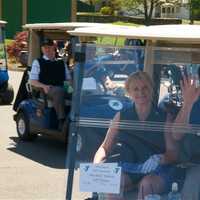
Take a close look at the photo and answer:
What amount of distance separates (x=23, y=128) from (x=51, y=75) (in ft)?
2.89

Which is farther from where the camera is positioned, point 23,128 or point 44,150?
point 23,128

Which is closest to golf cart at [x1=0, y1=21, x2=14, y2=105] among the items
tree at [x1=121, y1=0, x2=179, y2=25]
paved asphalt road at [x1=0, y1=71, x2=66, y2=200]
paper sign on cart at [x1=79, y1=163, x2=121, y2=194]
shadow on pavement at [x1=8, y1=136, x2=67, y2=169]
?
paved asphalt road at [x1=0, y1=71, x2=66, y2=200]

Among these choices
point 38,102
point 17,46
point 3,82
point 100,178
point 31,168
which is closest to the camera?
point 100,178

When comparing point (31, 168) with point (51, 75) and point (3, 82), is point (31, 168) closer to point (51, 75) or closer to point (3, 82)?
point (51, 75)

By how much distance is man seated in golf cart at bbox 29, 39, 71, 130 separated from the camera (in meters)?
8.32

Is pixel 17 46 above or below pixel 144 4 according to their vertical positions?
below

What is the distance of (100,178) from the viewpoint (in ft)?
12.8

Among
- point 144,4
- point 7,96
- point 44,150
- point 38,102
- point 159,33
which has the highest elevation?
point 159,33

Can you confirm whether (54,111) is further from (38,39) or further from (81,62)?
(81,62)

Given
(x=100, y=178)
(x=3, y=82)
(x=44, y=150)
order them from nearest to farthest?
(x=100, y=178) < (x=44, y=150) < (x=3, y=82)

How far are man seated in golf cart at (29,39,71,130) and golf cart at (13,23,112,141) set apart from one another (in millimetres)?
122

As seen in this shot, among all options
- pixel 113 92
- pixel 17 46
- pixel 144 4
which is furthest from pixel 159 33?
pixel 144 4

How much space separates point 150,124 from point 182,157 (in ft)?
0.88

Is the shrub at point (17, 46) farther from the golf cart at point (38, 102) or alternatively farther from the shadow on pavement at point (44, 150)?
the shadow on pavement at point (44, 150)
